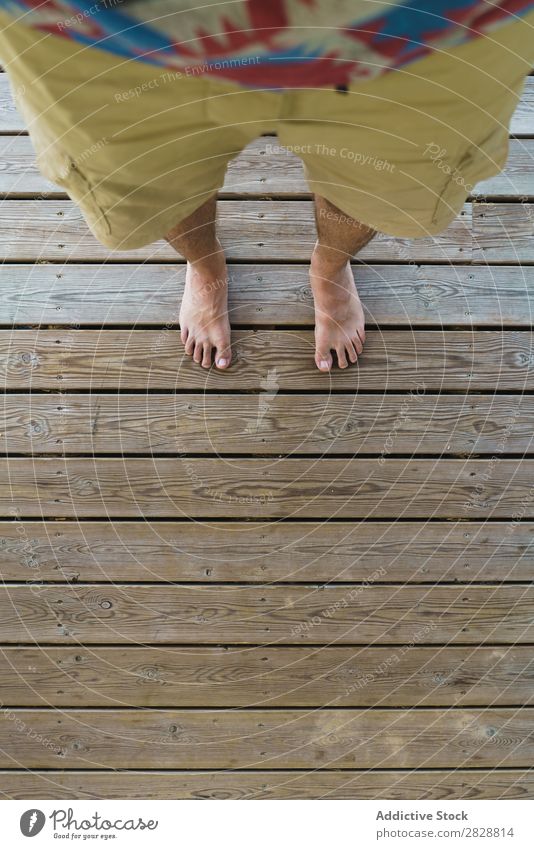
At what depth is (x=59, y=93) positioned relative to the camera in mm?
559

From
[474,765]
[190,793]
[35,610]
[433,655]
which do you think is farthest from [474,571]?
[35,610]

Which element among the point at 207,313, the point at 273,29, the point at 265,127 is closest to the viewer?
the point at 273,29

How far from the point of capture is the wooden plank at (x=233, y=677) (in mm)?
1171

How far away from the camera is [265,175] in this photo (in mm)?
1210

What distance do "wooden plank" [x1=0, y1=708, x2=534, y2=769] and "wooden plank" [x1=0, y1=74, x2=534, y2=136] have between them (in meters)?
1.02

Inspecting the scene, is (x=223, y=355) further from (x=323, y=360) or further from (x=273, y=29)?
(x=273, y=29)

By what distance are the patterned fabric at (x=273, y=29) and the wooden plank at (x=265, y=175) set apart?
0.71 m

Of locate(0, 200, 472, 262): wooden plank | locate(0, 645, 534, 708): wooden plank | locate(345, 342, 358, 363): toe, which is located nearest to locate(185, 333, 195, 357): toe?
locate(0, 200, 472, 262): wooden plank

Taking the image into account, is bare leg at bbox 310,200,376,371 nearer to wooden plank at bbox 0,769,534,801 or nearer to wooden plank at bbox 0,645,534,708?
wooden plank at bbox 0,645,534,708

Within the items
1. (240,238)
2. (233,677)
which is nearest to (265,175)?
(240,238)

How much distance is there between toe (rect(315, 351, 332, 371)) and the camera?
3.81ft

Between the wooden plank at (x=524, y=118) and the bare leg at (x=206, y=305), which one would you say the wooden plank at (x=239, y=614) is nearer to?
the bare leg at (x=206, y=305)

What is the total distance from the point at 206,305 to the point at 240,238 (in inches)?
6.1

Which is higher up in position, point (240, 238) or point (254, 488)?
point (240, 238)
